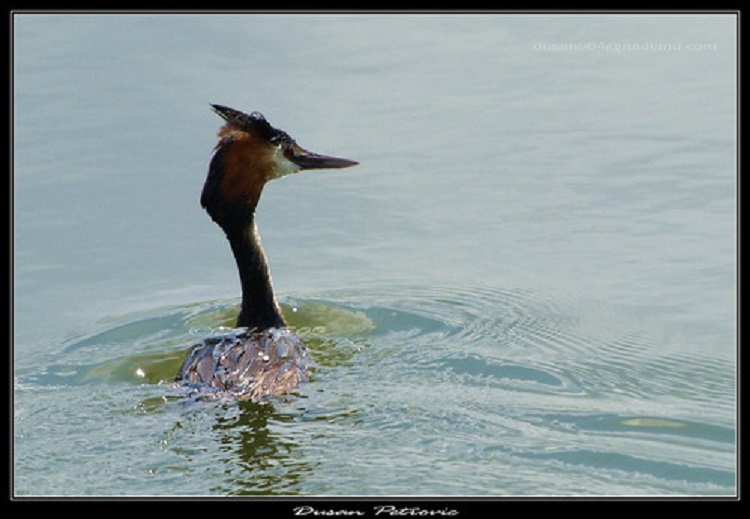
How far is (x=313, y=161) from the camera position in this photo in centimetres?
1026

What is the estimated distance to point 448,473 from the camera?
7875 mm

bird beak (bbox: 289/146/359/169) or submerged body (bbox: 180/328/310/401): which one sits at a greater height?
bird beak (bbox: 289/146/359/169)

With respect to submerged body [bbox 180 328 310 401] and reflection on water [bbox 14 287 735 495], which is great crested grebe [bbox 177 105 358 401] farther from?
reflection on water [bbox 14 287 735 495]

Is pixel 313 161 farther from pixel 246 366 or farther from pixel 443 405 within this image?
pixel 443 405

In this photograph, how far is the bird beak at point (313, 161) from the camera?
33.5ft

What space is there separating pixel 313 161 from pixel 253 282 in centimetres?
85

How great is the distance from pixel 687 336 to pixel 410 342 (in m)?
1.66

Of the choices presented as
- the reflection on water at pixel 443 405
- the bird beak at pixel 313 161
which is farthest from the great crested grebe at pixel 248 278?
the reflection on water at pixel 443 405

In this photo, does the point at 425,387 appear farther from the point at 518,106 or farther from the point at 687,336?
the point at 518,106

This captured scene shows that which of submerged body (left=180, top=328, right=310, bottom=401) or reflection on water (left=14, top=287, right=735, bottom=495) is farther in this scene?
submerged body (left=180, top=328, right=310, bottom=401)

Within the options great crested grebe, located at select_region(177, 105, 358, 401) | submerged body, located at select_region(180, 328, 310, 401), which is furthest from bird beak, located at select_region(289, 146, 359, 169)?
submerged body, located at select_region(180, 328, 310, 401)

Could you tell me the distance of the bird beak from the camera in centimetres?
1021

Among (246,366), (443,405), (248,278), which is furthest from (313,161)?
(443,405)

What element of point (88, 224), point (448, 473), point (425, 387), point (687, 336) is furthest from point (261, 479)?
point (88, 224)
